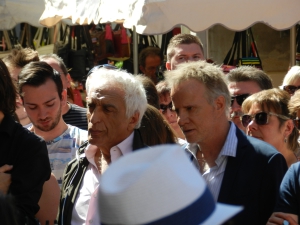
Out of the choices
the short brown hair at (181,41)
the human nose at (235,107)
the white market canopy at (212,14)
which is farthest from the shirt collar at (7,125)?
Result: the white market canopy at (212,14)

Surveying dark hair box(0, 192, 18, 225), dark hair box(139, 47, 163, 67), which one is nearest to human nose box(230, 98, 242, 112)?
dark hair box(139, 47, 163, 67)

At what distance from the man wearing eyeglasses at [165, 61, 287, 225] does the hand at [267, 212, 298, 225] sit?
0.45ft

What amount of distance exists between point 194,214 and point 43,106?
10.8 ft

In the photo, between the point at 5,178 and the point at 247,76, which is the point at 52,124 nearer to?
the point at 5,178

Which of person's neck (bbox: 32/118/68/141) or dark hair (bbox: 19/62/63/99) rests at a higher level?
dark hair (bbox: 19/62/63/99)

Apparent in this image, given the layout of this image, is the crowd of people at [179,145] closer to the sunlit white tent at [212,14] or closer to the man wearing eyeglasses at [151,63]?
the sunlit white tent at [212,14]

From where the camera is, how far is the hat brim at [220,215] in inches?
78.5

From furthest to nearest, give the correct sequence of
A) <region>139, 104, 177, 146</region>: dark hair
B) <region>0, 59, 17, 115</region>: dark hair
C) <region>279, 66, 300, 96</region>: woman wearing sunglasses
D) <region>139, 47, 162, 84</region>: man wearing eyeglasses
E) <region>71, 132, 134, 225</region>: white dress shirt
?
<region>139, 47, 162, 84</region>: man wearing eyeglasses < <region>279, 66, 300, 96</region>: woman wearing sunglasses < <region>139, 104, 177, 146</region>: dark hair < <region>71, 132, 134, 225</region>: white dress shirt < <region>0, 59, 17, 115</region>: dark hair

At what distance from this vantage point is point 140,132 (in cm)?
425

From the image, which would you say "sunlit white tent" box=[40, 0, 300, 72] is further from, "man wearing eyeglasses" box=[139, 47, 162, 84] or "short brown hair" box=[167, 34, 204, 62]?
"man wearing eyeglasses" box=[139, 47, 162, 84]

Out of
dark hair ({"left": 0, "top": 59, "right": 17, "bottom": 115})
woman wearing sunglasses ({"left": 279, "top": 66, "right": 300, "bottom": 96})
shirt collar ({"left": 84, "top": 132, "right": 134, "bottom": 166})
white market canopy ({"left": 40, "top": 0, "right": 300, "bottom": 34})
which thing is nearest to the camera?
dark hair ({"left": 0, "top": 59, "right": 17, "bottom": 115})

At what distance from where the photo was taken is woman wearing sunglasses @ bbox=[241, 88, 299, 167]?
472cm

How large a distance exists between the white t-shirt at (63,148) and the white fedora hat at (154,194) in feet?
9.64

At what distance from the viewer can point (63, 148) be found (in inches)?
199
